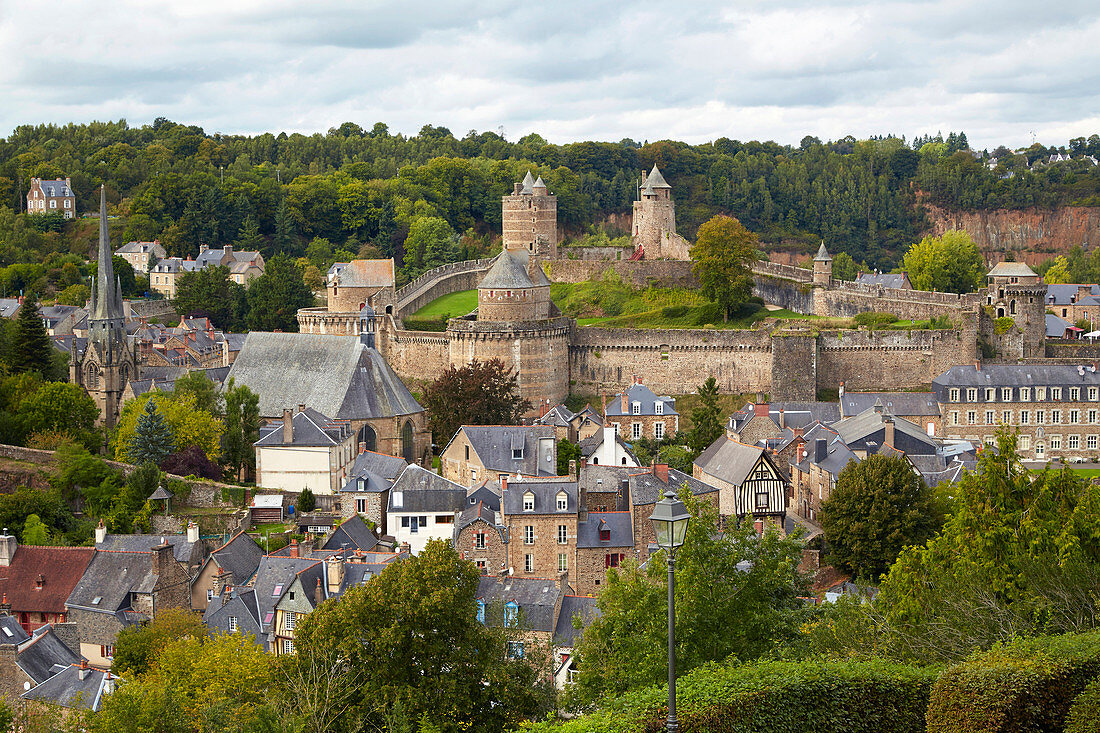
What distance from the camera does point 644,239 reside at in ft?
215

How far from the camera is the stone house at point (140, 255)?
80.0 metres

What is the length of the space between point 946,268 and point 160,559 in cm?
4576

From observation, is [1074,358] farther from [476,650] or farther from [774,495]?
[476,650]

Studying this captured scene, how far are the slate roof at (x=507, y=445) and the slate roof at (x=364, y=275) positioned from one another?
16.7m

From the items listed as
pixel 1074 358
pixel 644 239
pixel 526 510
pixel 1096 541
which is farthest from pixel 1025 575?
pixel 644 239

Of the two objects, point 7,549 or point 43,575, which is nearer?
point 43,575

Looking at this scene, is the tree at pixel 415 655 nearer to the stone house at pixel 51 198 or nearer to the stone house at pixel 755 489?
the stone house at pixel 755 489

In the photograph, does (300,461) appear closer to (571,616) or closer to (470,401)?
(470,401)

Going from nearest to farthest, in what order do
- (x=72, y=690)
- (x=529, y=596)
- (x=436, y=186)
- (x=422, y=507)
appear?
(x=72, y=690) < (x=529, y=596) < (x=422, y=507) < (x=436, y=186)

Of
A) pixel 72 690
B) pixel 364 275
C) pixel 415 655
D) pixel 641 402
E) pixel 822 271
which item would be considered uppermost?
pixel 364 275

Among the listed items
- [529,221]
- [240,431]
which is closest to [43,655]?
[240,431]

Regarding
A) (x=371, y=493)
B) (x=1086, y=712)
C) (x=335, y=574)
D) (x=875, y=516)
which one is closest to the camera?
(x=1086, y=712)

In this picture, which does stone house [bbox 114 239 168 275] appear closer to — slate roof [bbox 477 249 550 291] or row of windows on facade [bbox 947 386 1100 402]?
slate roof [bbox 477 249 550 291]

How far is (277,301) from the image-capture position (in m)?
66.7
